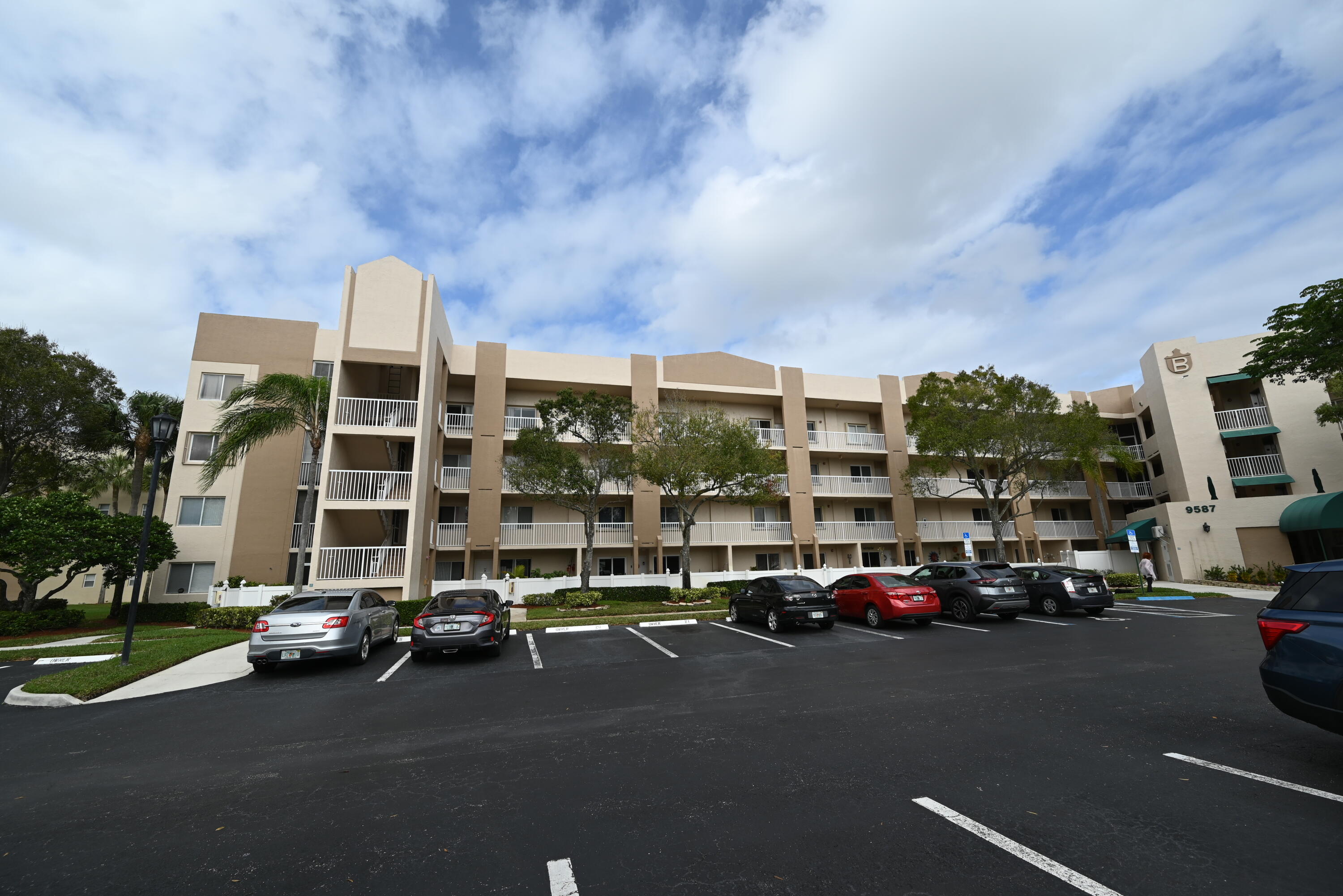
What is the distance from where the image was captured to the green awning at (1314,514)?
75.9 ft

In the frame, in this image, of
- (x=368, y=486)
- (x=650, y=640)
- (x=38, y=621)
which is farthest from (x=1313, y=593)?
(x=38, y=621)

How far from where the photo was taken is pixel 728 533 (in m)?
29.0

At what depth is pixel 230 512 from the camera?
76.9ft

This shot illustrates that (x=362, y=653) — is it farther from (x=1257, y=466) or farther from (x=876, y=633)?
(x=1257, y=466)

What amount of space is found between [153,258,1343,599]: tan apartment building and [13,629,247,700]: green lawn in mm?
3793

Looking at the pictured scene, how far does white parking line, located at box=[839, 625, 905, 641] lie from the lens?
1348 cm

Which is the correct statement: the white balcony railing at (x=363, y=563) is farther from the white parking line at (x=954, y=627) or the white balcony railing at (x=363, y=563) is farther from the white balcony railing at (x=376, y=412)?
the white parking line at (x=954, y=627)

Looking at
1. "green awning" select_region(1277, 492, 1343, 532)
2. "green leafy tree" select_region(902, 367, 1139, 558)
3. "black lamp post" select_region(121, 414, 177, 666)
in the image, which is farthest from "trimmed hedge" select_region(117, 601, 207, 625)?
"green awning" select_region(1277, 492, 1343, 532)

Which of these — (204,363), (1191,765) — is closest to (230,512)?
(204,363)

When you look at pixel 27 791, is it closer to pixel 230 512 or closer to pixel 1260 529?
pixel 230 512

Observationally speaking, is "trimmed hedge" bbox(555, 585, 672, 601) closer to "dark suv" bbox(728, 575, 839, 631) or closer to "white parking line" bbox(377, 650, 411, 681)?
"dark suv" bbox(728, 575, 839, 631)

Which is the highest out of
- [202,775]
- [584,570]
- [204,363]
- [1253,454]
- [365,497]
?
[204,363]

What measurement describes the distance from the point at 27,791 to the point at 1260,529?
3945cm

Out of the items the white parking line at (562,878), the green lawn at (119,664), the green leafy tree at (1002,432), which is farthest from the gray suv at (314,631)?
the green leafy tree at (1002,432)
